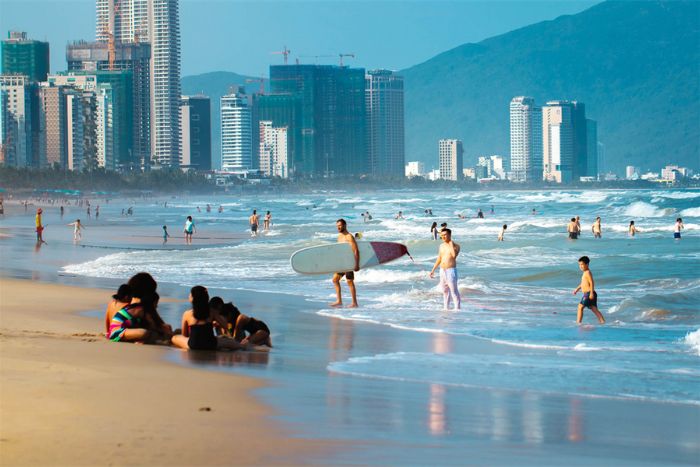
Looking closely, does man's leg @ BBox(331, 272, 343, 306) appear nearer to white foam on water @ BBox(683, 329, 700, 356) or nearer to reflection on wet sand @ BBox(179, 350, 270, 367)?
white foam on water @ BBox(683, 329, 700, 356)

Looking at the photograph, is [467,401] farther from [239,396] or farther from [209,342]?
[209,342]

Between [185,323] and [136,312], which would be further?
[136,312]

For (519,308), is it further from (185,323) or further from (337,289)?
(185,323)

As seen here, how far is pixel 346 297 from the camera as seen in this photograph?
1891cm

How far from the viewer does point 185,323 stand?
35.7ft

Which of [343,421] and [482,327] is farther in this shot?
[482,327]

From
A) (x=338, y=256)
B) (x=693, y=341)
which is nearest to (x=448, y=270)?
(x=338, y=256)

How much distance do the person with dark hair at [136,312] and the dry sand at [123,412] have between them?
0.97 feet

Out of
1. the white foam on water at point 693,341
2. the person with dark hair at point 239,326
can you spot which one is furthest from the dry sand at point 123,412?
the white foam on water at point 693,341

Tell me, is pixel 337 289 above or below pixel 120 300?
below

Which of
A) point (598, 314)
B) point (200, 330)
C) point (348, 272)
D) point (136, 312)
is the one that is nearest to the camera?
point (200, 330)

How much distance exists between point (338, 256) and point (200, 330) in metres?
6.88

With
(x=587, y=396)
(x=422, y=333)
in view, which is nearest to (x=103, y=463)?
(x=587, y=396)

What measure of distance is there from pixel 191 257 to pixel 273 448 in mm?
24710
